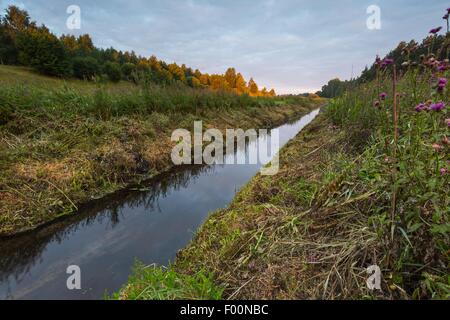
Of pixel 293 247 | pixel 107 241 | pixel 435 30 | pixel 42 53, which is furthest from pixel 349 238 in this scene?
pixel 42 53

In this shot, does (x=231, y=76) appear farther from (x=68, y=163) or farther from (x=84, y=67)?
(x=68, y=163)

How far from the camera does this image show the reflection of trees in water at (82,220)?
90.0 inches

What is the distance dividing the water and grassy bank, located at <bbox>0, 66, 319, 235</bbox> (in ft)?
1.08

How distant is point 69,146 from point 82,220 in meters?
1.71

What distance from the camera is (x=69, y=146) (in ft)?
13.5

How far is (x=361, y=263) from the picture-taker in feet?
4.91

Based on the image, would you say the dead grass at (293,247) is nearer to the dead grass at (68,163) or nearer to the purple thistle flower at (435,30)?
the purple thistle flower at (435,30)

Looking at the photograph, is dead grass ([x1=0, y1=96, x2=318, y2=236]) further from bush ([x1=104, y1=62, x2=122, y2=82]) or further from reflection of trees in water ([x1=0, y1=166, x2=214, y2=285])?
bush ([x1=104, y1=62, x2=122, y2=82])

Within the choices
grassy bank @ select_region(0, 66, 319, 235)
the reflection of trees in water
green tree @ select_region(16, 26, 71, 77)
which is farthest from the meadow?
green tree @ select_region(16, 26, 71, 77)

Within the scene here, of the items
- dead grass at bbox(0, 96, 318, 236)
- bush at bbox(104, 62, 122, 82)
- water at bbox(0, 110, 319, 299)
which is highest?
bush at bbox(104, 62, 122, 82)

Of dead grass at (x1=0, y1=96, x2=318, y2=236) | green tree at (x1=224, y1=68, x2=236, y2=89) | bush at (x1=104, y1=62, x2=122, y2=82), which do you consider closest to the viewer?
dead grass at (x1=0, y1=96, x2=318, y2=236)

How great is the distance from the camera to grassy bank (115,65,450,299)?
4.38 ft
